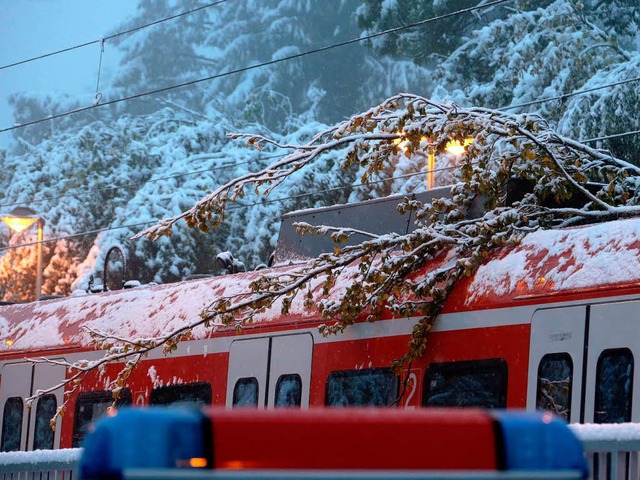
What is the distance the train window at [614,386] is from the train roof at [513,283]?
0.40m

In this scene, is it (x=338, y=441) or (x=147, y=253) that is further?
(x=147, y=253)

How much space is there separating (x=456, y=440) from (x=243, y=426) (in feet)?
1.45

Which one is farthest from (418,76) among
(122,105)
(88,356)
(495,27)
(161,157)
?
(88,356)

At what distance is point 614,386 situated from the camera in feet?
28.2

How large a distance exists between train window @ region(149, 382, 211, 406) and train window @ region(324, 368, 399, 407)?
177 centimetres

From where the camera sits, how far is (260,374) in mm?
11695

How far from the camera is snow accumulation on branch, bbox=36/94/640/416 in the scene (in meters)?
10.2

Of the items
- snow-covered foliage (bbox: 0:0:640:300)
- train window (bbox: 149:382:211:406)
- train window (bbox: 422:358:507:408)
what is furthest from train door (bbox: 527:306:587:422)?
snow-covered foliage (bbox: 0:0:640:300)

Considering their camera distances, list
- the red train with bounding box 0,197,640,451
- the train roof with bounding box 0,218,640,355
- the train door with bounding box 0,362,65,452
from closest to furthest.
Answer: the red train with bounding box 0,197,640,451 < the train roof with bounding box 0,218,640,355 < the train door with bounding box 0,362,65,452

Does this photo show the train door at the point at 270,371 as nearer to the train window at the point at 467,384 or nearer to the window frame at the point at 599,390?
the train window at the point at 467,384

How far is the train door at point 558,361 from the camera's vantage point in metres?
8.84

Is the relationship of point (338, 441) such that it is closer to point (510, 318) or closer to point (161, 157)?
point (510, 318)

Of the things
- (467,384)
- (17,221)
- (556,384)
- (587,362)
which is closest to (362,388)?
(467,384)

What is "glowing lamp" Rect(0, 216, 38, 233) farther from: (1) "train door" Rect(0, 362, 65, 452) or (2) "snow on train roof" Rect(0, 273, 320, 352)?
(1) "train door" Rect(0, 362, 65, 452)
